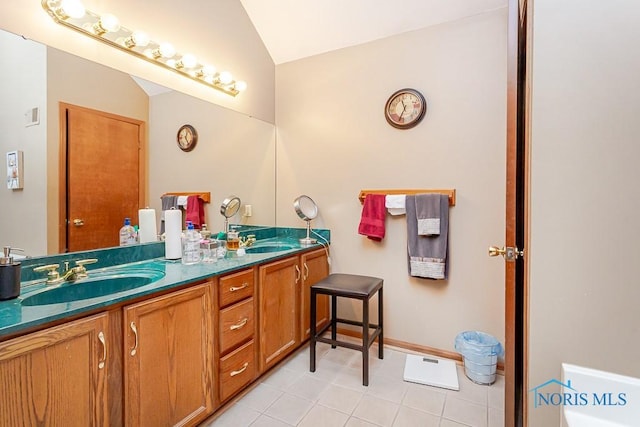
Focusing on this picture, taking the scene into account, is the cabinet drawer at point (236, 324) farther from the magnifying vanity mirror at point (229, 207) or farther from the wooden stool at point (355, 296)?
the magnifying vanity mirror at point (229, 207)

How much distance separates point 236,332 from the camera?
1.78m

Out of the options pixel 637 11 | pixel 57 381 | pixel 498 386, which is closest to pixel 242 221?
pixel 57 381

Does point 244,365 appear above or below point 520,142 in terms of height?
below

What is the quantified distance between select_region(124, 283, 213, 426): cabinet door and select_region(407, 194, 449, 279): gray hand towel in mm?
1461

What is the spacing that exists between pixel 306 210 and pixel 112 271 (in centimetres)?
147

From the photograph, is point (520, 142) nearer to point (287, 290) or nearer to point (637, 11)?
point (637, 11)

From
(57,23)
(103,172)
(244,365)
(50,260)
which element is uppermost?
(57,23)

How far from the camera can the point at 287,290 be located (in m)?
2.22

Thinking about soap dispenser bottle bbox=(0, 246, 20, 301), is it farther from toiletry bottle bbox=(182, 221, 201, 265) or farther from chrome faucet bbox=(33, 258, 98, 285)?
toiletry bottle bbox=(182, 221, 201, 265)

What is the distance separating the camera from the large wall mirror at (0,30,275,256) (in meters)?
1.39

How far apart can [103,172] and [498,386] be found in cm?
272

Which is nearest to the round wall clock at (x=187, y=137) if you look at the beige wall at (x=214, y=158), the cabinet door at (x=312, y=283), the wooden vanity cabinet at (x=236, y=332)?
the beige wall at (x=214, y=158)

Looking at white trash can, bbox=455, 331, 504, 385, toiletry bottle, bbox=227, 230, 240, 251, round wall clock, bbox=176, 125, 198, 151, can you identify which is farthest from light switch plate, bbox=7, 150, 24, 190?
white trash can, bbox=455, 331, 504, 385

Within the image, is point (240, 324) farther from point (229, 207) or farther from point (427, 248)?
point (427, 248)
